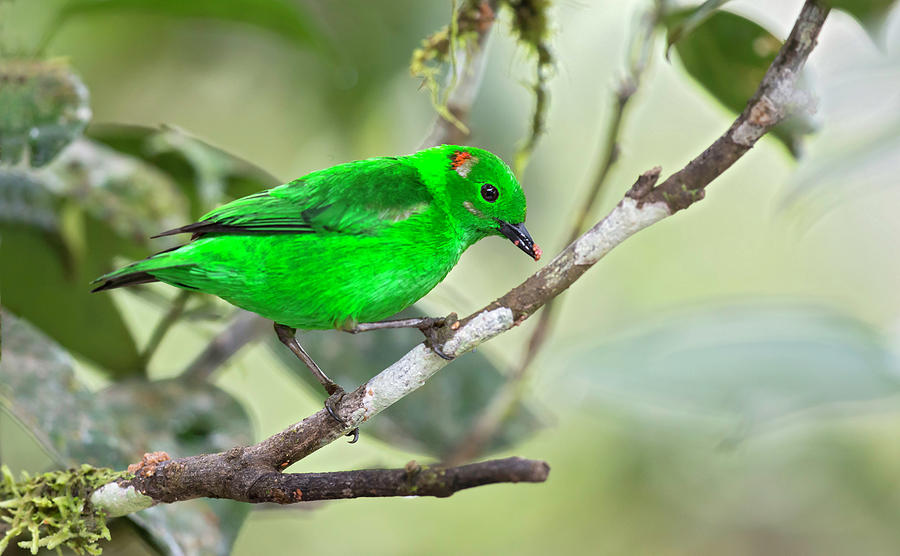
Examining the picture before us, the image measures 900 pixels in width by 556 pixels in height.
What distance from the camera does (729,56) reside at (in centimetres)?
220

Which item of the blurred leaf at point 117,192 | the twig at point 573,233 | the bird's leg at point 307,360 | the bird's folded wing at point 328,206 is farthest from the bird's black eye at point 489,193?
the blurred leaf at point 117,192

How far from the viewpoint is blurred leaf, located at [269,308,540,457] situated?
2.62 metres

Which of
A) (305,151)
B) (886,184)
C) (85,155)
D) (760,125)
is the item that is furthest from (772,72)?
(305,151)

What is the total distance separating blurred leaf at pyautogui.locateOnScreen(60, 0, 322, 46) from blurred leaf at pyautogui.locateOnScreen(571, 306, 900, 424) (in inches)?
54.9

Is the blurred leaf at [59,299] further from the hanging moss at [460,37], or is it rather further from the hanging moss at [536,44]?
the hanging moss at [536,44]

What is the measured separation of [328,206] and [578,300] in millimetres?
3736

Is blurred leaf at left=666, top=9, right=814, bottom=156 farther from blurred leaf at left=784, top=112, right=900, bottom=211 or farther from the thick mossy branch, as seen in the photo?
the thick mossy branch

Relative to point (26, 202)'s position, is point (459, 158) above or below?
below

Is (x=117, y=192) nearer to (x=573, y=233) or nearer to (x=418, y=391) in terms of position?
(x=418, y=391)

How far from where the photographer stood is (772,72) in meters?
1.39

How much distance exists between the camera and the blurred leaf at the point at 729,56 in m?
2.17

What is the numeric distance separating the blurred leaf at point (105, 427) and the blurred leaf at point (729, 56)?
158cm

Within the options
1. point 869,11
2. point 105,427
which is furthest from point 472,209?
point 105,427

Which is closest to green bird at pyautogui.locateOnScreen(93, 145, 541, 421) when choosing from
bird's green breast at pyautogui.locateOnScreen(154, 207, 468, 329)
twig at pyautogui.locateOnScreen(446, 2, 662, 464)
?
bird's green breast at pyautogui.locateOnScreen(154, 207, 468, 329)
